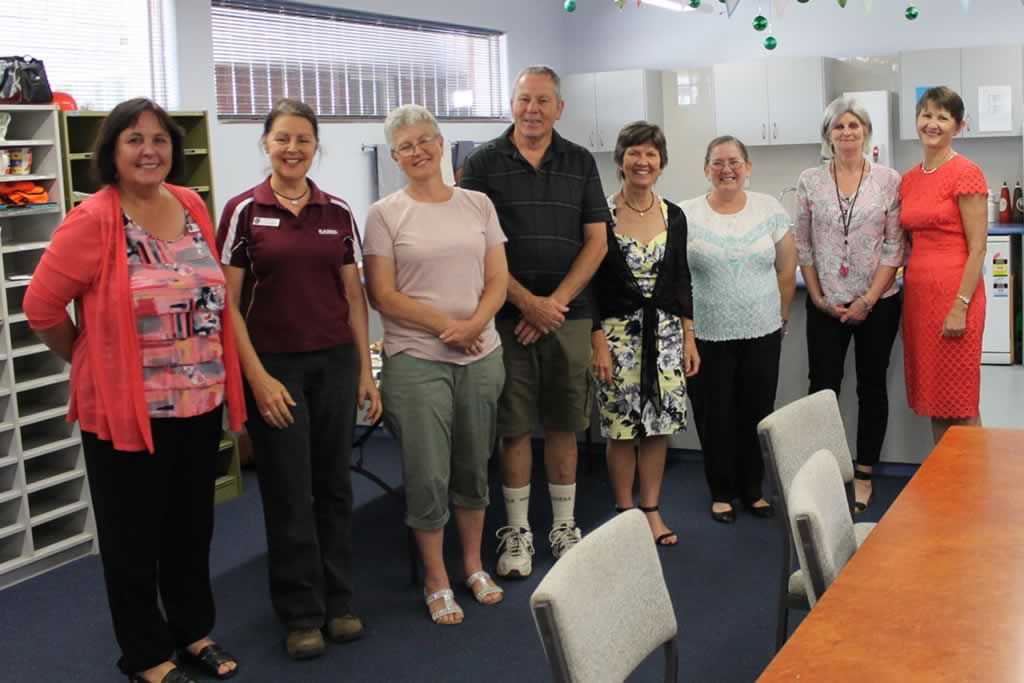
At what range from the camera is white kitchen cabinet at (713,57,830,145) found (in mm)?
8125

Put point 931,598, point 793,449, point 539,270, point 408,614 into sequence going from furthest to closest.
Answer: point 539,270 < point 408,614 < point 793,449 < point 931,598

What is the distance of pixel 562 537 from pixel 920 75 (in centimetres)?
522

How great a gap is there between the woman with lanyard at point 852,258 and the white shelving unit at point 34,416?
2.84 metres

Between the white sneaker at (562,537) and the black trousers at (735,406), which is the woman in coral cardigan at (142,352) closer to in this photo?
the white sneaker at (562,537)

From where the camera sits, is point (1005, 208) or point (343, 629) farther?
point (1005, 208)

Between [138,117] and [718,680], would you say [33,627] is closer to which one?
[138,117]

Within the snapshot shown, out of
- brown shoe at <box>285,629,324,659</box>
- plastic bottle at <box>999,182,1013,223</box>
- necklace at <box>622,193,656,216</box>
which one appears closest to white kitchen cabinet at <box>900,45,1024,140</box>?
plastic bottle at <box>999,182,1013,223</box>

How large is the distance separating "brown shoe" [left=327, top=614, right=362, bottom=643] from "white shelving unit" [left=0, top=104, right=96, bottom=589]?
135 cm

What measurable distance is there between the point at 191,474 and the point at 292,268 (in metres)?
0.61

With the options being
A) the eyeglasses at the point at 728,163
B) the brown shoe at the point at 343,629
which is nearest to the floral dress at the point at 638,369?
the eyeglasses at the point at 728,163

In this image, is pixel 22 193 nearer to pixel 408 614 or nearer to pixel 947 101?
pixel 408 614

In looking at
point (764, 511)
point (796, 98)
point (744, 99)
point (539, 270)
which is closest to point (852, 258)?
point (764, 511)

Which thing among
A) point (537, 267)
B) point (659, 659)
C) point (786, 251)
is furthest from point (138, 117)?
point (786, 251)

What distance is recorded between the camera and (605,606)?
1820 mm
